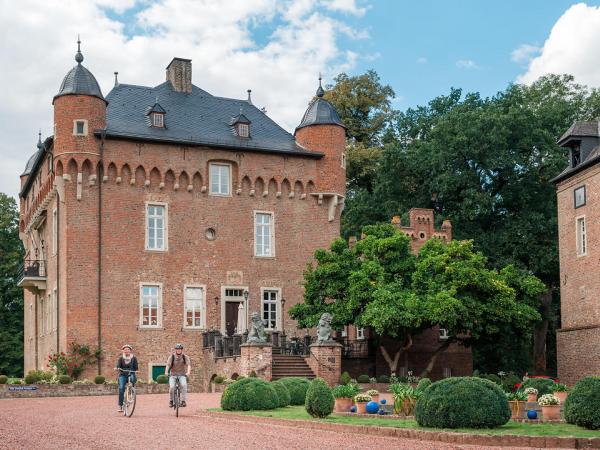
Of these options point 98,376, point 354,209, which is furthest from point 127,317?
point 354,209

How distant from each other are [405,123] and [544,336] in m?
13.1

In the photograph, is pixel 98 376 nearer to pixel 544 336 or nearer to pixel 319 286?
pixel 319 286

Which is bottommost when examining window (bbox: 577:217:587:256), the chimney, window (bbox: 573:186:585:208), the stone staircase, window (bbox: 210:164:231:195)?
the stone staircase

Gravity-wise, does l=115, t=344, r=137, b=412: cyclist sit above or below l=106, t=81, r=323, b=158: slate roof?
below

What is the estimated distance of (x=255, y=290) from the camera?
39.8 meters

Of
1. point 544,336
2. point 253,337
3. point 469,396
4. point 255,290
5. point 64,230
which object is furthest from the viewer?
point 544,336

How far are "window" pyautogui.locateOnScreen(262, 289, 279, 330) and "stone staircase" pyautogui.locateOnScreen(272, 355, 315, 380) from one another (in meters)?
5.02

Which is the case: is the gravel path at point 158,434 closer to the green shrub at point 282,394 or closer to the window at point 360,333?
the green shrub at point 282,394

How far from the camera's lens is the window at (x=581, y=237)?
36.4 m

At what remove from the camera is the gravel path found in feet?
48.3

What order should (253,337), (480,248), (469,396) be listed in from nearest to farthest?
(469,396) < (253,337) < (480,248)

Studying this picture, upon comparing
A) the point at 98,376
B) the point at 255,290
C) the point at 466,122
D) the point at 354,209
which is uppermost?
the point at 466,122

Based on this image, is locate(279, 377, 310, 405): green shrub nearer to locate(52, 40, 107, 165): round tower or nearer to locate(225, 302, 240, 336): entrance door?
locate(225, 302, 240, 336): entrance door

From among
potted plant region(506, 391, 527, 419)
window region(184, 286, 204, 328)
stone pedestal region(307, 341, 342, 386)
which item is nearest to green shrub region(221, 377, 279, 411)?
potted plant region(506, 391, 527, 419)
